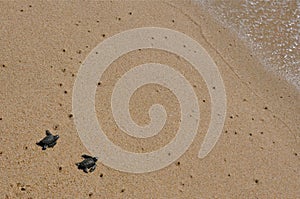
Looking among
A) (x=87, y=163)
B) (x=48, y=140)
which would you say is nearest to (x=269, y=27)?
(x=87, y=163)

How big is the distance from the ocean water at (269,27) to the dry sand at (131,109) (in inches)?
10.2

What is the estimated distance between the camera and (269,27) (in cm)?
725

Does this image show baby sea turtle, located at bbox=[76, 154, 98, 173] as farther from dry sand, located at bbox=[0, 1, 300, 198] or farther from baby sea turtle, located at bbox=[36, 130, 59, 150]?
baby sea turtle, located at bbox=[36, 130, 59, 150]

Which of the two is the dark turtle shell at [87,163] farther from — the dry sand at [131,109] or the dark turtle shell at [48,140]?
the dark turtle shell at [48,140]

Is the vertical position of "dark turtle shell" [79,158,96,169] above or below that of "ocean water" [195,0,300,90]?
below

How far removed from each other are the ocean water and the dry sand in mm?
259

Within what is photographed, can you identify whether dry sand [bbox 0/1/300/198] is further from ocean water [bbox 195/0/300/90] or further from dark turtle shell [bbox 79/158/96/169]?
ocean water [bbox 195/0/300/90]

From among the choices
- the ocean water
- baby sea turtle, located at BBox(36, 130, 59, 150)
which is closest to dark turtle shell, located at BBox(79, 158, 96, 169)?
baby sea turtle, located at BBox(36, 130, 59, 150)

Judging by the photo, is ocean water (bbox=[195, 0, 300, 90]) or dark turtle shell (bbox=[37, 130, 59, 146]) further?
ocean water (bbox=[195, 0, 300, 90])

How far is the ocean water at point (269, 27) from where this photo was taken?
6852mm

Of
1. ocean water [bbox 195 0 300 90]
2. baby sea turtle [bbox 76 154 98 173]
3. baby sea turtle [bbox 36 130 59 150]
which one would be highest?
ocean water [bbox 195 0 300 90]

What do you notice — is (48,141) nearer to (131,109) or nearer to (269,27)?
(131,109)

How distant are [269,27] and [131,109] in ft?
10.4

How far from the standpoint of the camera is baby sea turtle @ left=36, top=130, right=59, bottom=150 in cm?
496
